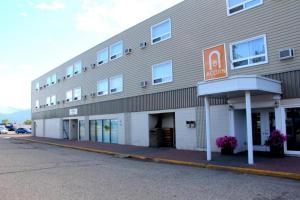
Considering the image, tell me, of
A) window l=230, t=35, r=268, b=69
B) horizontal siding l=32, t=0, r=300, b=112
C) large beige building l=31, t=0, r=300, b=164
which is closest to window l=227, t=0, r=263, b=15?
large beige building l=31, t=0, r=300, b=164

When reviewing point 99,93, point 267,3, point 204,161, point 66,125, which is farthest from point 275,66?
point 66,125

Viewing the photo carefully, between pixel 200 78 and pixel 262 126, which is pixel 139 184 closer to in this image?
pixel 262 126

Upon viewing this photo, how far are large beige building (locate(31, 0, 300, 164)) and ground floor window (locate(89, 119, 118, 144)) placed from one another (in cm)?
8

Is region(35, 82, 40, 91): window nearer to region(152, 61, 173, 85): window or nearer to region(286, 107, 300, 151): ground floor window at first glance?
region(152, 61, 173, 85): window

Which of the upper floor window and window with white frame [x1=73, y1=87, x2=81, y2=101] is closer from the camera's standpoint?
window with white frame [x1=73, y1=87, x2=81, y2=101]

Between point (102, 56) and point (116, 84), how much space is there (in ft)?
12.9

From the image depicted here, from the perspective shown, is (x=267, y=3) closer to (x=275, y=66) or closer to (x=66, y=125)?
(x=275, y=66)

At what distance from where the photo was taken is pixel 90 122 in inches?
1171

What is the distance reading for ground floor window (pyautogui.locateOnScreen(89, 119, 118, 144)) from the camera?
25.6 metres

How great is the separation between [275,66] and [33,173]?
36.6 ft

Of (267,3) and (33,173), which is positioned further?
(267,3)

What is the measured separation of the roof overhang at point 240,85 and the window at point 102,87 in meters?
14.4

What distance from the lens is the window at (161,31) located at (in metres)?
20.1

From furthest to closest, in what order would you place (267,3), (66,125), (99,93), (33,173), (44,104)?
(44,104) → (66,125) → (99,93) → (267,3) → (33,173)
